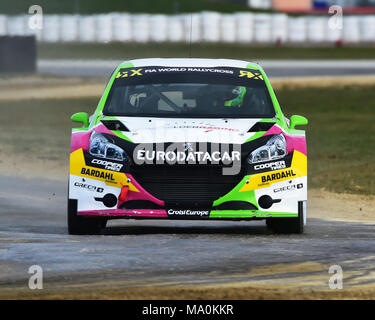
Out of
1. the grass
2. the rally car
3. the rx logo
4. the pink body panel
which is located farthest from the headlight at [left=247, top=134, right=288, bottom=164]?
the grass

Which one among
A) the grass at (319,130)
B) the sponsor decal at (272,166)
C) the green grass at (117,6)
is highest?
the sponsor decal at (272,166)

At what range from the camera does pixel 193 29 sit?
59.0 metres

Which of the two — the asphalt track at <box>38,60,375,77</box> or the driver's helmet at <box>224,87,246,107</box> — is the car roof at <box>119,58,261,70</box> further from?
the asphalt track at <box>38,60,375,77</box>

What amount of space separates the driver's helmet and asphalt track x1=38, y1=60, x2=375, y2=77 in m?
29.2

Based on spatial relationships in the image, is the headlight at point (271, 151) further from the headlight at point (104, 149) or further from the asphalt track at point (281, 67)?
the asphalt track at point (281, 67)

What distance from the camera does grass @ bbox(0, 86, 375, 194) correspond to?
53.5ft

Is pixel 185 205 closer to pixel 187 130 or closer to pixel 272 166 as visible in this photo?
pixel 187 130

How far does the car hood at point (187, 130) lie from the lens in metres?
9.43

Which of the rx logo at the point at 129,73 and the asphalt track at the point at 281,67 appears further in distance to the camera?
the asphalt track at the point at 281,67

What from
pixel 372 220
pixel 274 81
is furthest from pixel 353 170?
pixel 274 81

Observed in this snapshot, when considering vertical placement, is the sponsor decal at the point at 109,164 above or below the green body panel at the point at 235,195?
above

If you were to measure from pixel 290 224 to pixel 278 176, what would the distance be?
0.50 metres

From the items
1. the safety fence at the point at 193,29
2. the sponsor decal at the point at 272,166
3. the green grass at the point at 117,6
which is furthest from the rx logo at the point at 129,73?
the green grass at the point at 117,6

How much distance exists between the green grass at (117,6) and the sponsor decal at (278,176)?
52.3m
